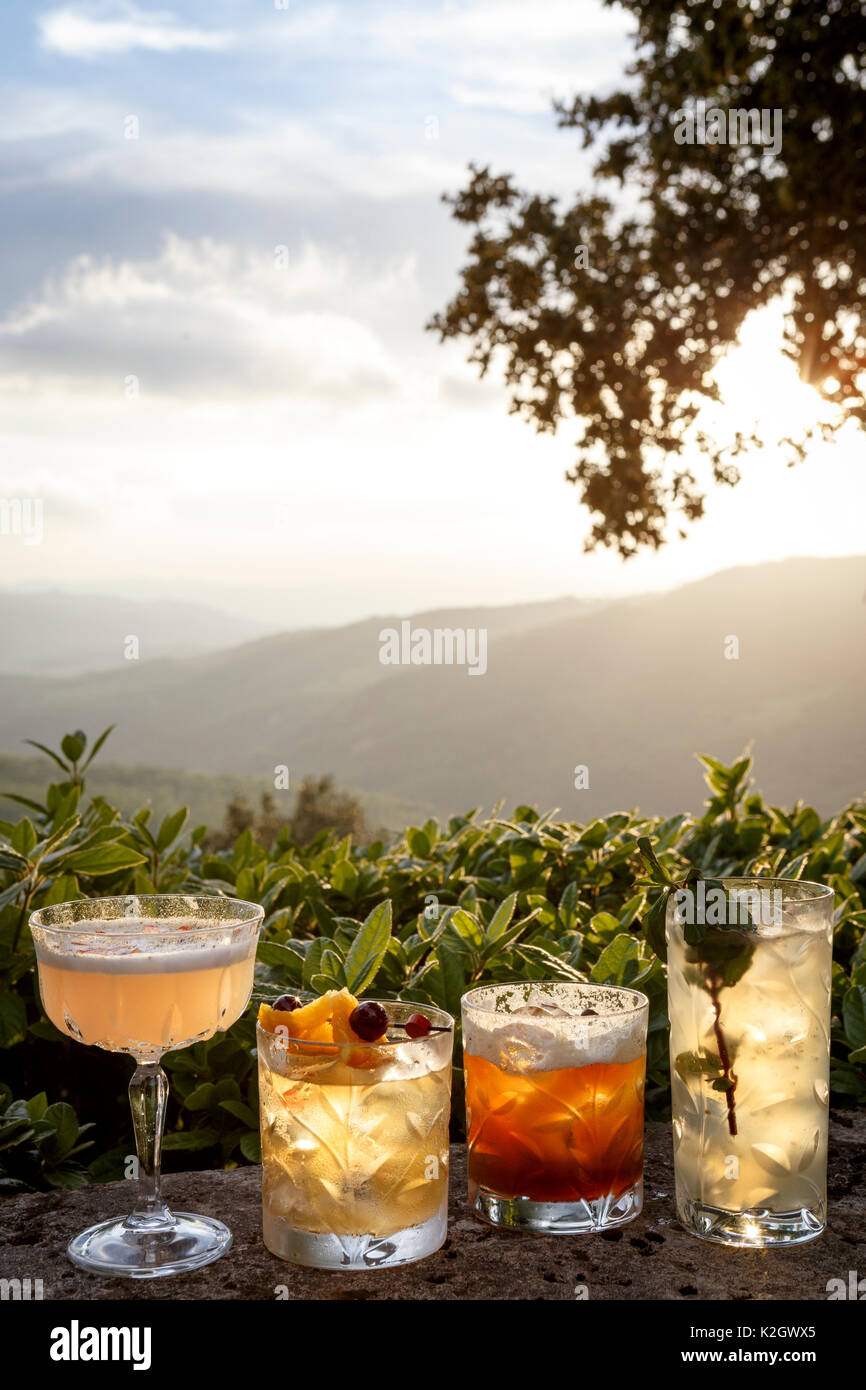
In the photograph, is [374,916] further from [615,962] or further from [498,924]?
[615,962]

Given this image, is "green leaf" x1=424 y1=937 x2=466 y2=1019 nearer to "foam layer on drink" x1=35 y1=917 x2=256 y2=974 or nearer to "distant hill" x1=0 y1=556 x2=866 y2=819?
"foam layer on drink" x1=35 y1=917 x2=256 y2=974

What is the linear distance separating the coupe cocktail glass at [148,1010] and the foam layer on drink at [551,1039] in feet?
1.23

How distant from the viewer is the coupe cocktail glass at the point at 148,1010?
1.65 m

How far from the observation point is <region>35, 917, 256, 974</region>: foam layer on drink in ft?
5.44

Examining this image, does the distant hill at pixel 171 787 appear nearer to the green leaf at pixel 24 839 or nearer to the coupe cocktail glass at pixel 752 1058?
the green leaf at pixel 24 839

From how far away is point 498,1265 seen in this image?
1.61 meters

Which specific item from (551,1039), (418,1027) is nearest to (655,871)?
(551,1039)

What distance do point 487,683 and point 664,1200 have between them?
93.6 metres

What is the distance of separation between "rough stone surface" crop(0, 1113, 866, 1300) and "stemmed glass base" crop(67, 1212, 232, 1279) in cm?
2

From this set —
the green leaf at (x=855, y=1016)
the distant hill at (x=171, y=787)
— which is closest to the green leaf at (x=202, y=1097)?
the green leaf at (x=855, y=1016)

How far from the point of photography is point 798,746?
6762 centimetres

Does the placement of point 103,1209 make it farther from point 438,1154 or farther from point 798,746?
point 798,746

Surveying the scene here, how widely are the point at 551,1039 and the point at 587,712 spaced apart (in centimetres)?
8170

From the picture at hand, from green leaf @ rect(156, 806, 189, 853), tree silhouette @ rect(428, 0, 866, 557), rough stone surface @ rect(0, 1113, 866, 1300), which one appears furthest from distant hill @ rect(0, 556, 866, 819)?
rough stone surface @ rect(0, 1113, 866, 1300)
